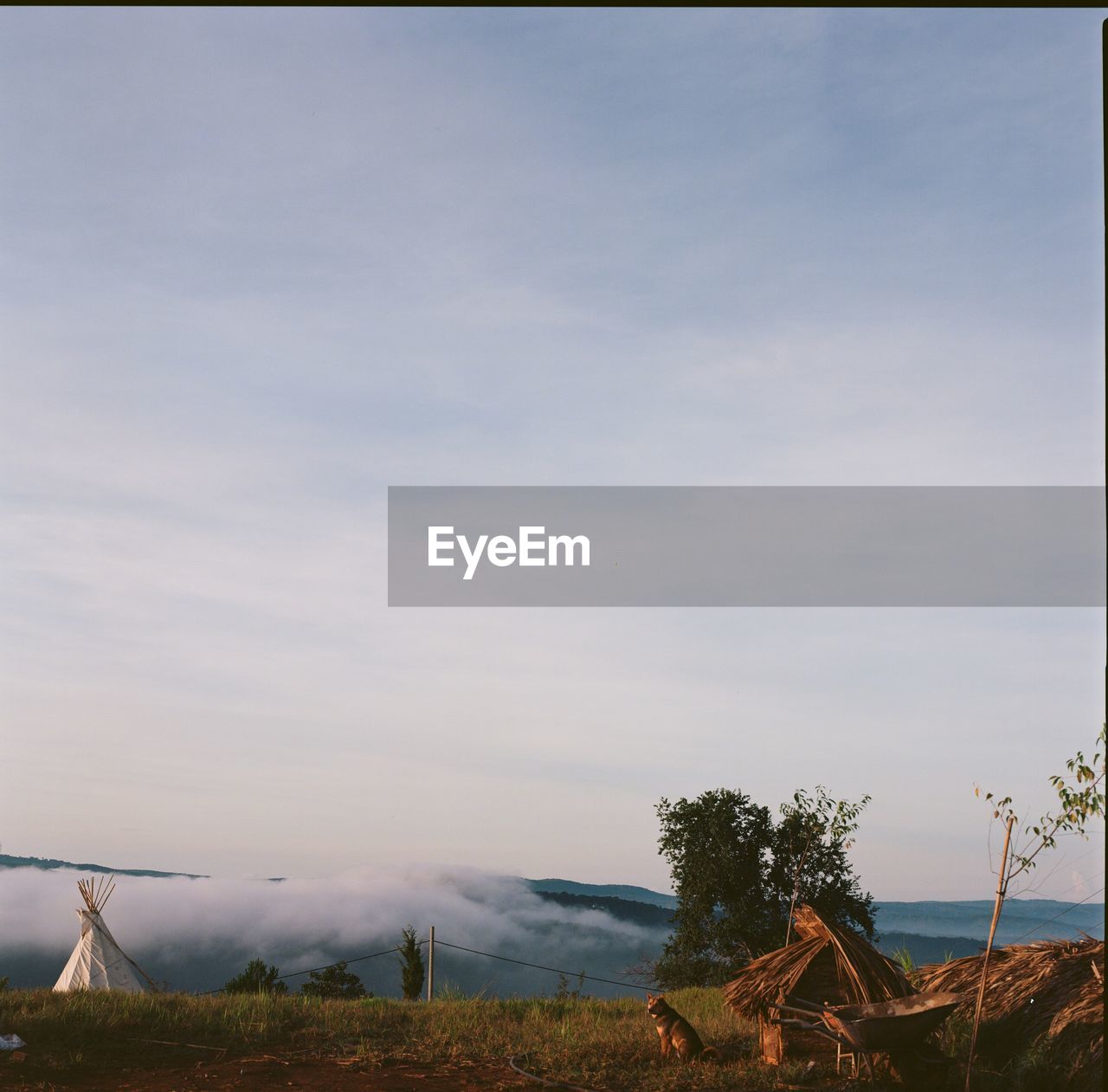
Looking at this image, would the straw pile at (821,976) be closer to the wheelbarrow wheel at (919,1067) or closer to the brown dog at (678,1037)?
the brown dog at (678,1037)

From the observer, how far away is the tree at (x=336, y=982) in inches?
1041

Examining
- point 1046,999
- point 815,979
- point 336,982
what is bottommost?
point 336,982

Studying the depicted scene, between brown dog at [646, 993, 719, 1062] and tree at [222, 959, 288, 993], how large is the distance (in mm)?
10277

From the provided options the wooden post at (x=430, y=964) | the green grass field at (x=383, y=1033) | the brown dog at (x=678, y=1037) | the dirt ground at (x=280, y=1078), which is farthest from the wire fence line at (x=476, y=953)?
the dirt ground at (x=280, y=1078)

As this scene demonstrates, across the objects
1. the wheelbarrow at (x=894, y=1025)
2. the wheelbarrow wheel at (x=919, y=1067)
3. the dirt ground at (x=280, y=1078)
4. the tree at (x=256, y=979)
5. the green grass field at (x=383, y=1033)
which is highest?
the wheelbarrow at (x=894, y=1025)

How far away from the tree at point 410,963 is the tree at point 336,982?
4.13m

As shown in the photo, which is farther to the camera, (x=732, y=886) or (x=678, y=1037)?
(x=732, y=886)

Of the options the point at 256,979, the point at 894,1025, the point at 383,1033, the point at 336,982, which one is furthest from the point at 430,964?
the point at 894,1025

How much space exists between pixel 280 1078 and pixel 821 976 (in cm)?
619

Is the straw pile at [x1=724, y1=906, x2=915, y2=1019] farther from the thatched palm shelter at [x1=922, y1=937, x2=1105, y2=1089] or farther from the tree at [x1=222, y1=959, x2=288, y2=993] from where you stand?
the tree at [x1=222, y1=959, x2=288, y2=993]

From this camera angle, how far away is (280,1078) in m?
11.3

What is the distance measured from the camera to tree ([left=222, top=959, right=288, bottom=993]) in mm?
20797

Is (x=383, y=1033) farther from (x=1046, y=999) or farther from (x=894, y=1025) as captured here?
(x=1046, y=999)

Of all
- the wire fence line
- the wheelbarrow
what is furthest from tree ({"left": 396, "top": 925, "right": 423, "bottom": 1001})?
the wheelbarrow
